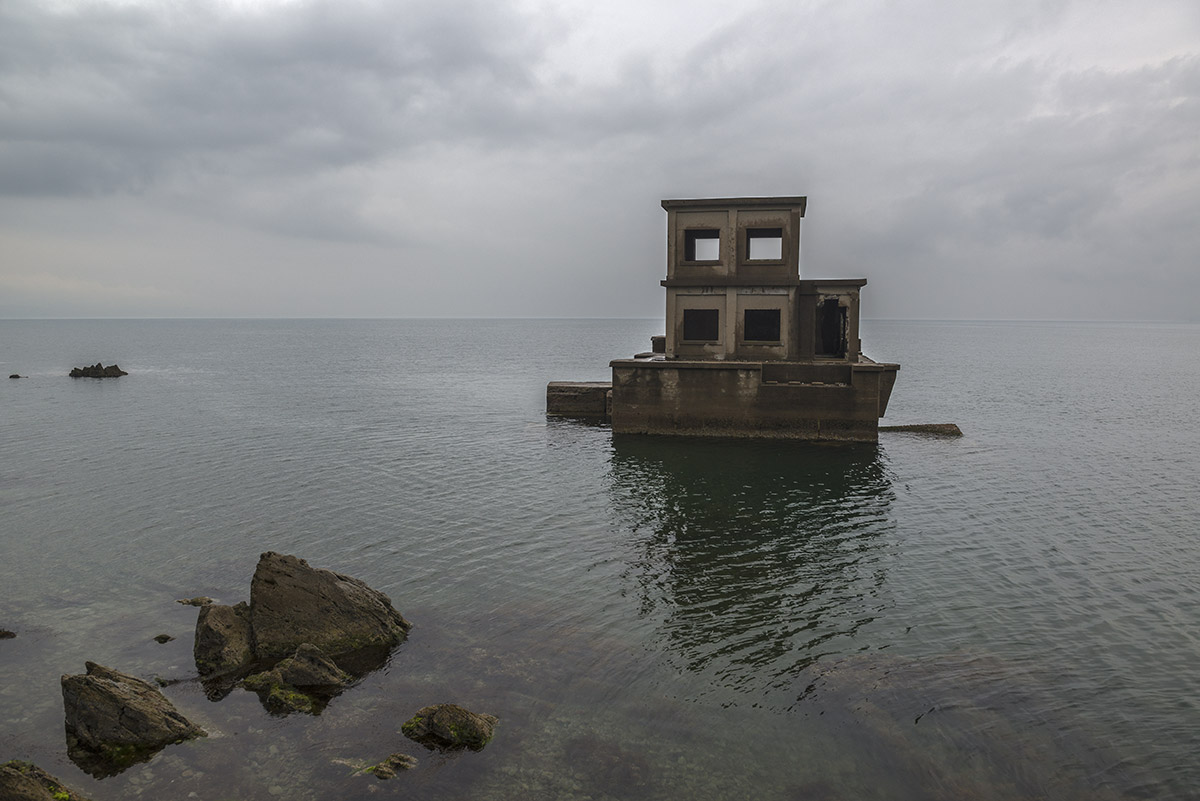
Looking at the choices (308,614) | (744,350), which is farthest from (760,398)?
(308,614)

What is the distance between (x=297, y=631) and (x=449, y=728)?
4.63 metres

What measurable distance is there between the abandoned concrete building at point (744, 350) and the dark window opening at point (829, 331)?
6.21 feet

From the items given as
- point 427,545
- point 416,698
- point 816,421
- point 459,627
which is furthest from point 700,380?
point 416,698

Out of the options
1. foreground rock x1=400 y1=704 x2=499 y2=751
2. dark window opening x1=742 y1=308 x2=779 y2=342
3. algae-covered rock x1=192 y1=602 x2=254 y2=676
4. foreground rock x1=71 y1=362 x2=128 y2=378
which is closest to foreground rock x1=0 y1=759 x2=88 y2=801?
algae-covered rock x1=192 y1=602 x2=254 y2=676

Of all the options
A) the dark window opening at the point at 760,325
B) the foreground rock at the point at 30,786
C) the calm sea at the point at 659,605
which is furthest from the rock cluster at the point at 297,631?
the dark window opening at the point at 760,325

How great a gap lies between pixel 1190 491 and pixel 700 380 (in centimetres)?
1906

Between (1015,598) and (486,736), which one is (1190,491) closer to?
(1015,598)

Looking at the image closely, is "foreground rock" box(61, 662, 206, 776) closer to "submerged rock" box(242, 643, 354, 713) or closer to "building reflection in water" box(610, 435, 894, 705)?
"submerged rock" box(242, 643, 354, 713)

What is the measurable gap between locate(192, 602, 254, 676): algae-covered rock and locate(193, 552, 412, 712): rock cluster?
2 cm

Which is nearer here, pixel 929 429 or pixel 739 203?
pixel 739 203

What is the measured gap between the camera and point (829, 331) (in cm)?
4322

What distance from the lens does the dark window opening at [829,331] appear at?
4206 cm

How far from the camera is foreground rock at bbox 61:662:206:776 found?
1086cm

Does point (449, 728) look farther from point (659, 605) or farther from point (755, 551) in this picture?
point (755, 551)
